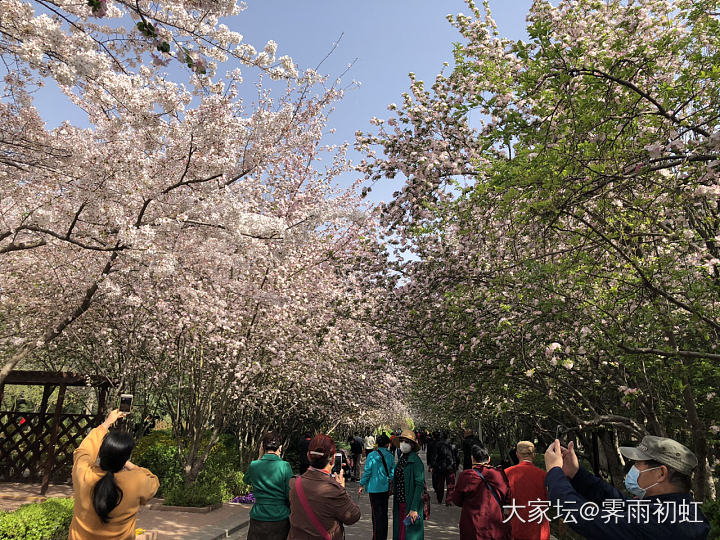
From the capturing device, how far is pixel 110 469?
3.41 meters

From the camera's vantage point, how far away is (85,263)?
12.2 m

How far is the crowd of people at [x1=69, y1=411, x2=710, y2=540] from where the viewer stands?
2.39 meters

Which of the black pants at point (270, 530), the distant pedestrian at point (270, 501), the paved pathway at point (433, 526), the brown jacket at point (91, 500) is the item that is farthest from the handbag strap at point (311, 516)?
the paved pathway at point (433, 526)

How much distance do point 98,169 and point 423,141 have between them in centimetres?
524

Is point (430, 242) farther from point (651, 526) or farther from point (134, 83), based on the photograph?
point (651, 526)

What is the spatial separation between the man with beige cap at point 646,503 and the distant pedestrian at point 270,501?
2.86m

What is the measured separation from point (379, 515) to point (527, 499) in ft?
10.1

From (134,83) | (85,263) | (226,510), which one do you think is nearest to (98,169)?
(134,83)

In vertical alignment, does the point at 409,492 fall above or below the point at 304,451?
below

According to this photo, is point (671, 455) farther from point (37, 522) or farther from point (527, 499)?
point (37, 522)

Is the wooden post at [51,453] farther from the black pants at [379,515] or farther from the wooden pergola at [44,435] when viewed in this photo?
the black pants at [379,515]

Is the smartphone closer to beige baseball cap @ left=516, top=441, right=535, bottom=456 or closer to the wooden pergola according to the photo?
beige baseball cap @ left=516, top=441, right=535, bottom=456

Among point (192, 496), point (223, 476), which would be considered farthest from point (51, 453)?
point (223, 476)

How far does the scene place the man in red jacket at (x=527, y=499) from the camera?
5000mm
